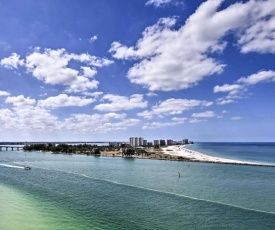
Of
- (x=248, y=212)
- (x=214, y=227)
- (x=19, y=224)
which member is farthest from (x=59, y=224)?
(x=248, y=212)

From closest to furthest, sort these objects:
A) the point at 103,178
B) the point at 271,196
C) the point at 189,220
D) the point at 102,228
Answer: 1. the point at 102,228
2. the point at 189,220
3. the point at 271,196
4. the point at 103,178

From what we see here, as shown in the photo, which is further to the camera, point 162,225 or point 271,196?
point 271,196

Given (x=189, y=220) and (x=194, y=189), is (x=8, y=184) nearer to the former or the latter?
(x=194, y=189)

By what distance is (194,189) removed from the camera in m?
65.9

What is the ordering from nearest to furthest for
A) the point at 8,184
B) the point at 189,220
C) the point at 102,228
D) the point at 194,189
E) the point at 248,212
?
1. the point at 102,228
2. the point at 189,220
3. the point at 248,212
4. the point at 194,189
5. the point at 8,184

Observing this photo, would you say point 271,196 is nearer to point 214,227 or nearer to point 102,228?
point 214,227

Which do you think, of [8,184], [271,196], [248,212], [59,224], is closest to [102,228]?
[59,224]

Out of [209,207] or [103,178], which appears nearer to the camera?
[209,207]

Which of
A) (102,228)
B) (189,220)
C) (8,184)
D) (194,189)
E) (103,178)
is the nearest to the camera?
(102,228)

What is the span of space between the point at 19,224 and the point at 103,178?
42466 mm

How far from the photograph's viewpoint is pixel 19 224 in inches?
1586

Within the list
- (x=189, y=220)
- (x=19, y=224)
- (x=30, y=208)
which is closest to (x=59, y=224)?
(x=19, y=224)

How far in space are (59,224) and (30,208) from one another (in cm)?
1066

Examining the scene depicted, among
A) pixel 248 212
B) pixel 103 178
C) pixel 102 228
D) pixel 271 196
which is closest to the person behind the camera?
pixel 102 228
